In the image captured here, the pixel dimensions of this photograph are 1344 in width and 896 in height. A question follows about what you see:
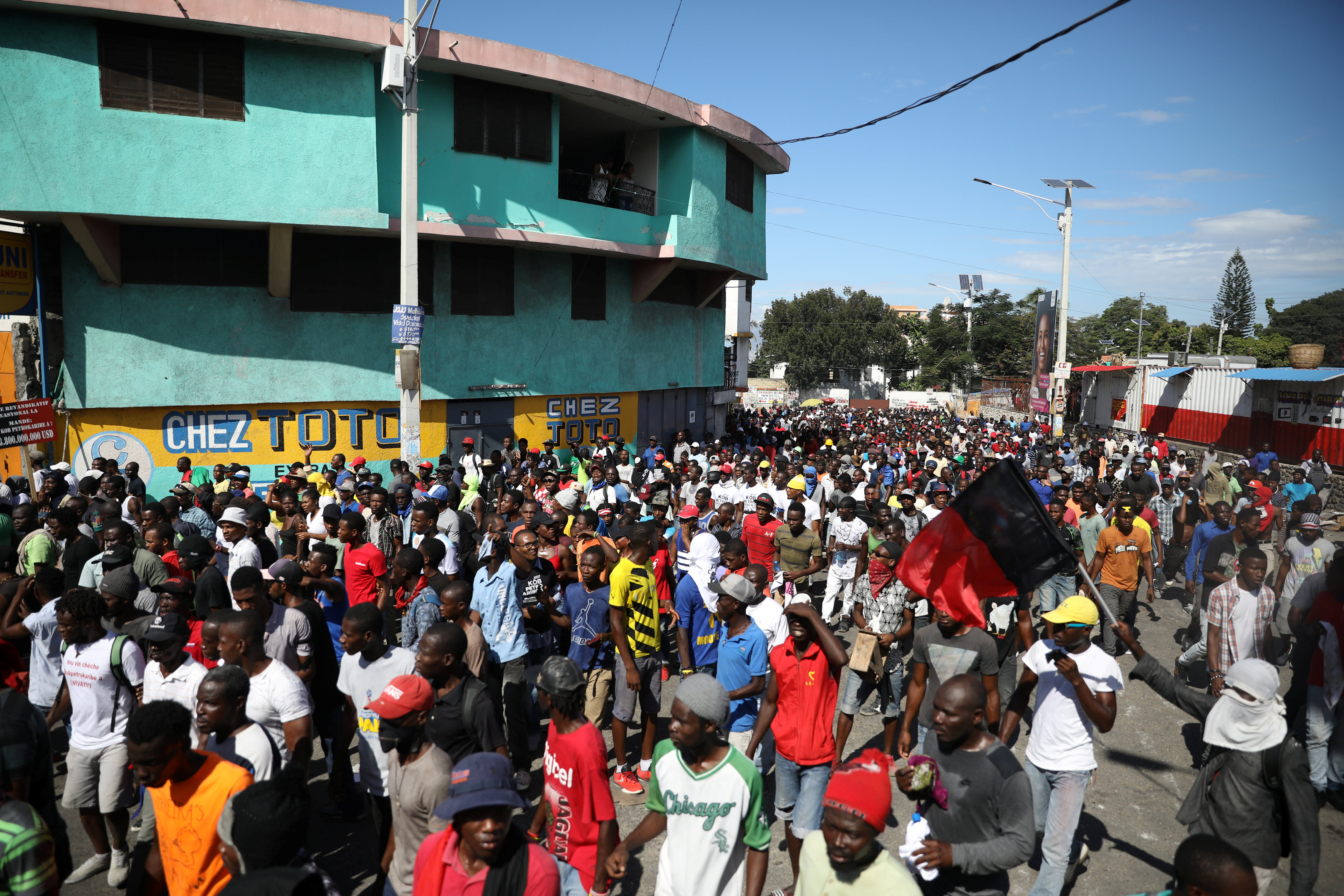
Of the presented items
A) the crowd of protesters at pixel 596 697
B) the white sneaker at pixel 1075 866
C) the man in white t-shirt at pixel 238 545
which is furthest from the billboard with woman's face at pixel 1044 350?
the man in white t-shirt at pixel 238 545

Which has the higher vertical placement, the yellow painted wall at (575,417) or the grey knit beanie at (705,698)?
the yellow painted wall at (575,417)

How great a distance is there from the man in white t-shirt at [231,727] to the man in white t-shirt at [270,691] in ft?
1.68

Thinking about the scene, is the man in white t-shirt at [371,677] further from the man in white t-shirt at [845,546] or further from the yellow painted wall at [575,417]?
the yellow painted wall at [575,417]

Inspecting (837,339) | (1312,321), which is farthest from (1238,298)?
(837,339)

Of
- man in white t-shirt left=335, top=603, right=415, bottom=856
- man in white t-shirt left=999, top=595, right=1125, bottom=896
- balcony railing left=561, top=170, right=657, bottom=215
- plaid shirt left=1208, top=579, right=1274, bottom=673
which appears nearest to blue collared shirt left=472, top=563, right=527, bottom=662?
man in white t-shirt left=335, top=603, right=415, bottom=856

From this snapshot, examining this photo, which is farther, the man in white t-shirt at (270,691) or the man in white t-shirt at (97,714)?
the man in white t-shirt at (97,714)

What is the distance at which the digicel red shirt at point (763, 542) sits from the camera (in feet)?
28.2

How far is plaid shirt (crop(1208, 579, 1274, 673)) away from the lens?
589 centimetres

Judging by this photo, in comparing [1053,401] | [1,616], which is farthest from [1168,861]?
[1053,401]

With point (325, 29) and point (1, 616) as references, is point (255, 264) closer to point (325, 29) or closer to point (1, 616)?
point (325, 29)

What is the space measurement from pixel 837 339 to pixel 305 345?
57682mm

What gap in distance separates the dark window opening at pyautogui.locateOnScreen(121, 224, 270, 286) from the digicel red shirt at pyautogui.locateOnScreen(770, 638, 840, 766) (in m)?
13.4

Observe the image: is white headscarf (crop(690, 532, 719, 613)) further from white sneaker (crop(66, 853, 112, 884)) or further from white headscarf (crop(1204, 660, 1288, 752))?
white sneaker (crop(66, 853, 112, 884))

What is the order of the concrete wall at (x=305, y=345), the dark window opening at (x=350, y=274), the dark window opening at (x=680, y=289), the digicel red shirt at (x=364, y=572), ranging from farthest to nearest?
the dark window opening at (x=680, y=289) < the dark window opening at (x=350, y=274) < the concrete wall at (x=305, y=345) < the digicel red shirt at (x=364, y=572)
